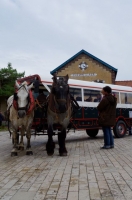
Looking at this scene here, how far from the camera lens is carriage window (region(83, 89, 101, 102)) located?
12094 mm

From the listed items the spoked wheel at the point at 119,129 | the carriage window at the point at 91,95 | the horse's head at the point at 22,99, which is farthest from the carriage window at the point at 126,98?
the horse's head at the point at 22,99

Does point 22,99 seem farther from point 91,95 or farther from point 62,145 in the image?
point 91,95

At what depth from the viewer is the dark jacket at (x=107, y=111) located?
870 cm

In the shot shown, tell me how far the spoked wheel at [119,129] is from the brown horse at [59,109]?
5.14 metres

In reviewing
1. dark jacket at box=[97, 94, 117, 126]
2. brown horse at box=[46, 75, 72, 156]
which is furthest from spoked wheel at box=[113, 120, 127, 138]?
brown horse at box=[46, 75, 72, 156]

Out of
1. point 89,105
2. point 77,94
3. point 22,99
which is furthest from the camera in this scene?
point 89,105

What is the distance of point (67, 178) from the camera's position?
4957 mm

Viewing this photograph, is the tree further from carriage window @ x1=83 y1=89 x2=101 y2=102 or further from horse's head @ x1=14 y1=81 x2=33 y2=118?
horse's head @ x1=14 y1=81 x2=33 y2=118

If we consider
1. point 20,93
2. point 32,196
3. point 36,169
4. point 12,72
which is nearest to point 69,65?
point 12,72

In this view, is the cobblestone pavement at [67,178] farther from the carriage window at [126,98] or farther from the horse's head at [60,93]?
the carriage window at [126,98]

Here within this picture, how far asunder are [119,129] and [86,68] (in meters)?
17.1

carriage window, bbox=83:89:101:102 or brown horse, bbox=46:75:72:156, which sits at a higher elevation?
carriage window, bbox=83:89:101:102

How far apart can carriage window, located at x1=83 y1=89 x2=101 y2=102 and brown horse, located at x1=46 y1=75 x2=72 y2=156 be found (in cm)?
416

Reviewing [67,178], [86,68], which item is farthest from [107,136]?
[86,68]
